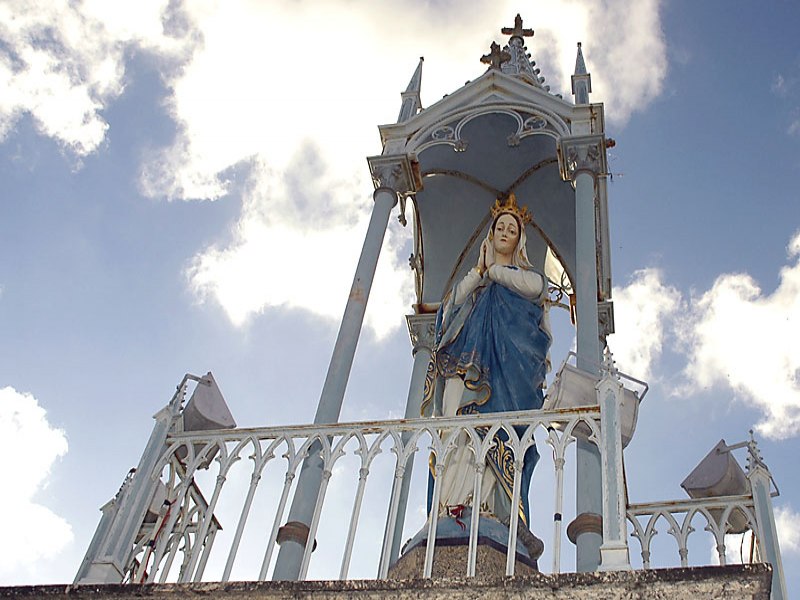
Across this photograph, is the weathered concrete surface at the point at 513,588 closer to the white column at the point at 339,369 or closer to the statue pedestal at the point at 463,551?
the white column at the point at 339,369

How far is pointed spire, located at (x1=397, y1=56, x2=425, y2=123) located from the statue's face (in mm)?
2392

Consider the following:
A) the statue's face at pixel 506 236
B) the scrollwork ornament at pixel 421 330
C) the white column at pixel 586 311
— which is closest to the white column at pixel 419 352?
the scrollwork ornament at pixel 421 330

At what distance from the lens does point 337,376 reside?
788 cm

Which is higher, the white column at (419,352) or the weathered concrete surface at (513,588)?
the white column at (419,352)

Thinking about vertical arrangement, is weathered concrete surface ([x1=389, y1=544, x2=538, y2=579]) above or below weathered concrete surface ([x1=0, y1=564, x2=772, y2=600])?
above

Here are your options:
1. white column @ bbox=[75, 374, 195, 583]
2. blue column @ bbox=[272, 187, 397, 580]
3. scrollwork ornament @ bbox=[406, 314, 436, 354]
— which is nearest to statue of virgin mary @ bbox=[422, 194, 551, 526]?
blue column @ bbox=[272, 187, 397, 580]

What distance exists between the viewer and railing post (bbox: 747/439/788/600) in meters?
5.64

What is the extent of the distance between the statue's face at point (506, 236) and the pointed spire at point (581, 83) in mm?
2281

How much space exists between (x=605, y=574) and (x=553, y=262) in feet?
27.2

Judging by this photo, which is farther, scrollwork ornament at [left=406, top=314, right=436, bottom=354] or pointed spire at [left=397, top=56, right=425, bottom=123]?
scrollwork ornament at [left=406, top=314, right=436, bottom=354]

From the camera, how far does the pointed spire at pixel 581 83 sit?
34.9 ft

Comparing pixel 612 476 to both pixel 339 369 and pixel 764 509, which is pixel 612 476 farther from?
pixel 339 369

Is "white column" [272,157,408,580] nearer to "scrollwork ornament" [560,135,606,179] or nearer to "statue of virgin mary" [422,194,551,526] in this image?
"statue of virgin mary" [422,194,551,526]

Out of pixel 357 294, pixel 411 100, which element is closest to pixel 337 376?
pixel 357 294
